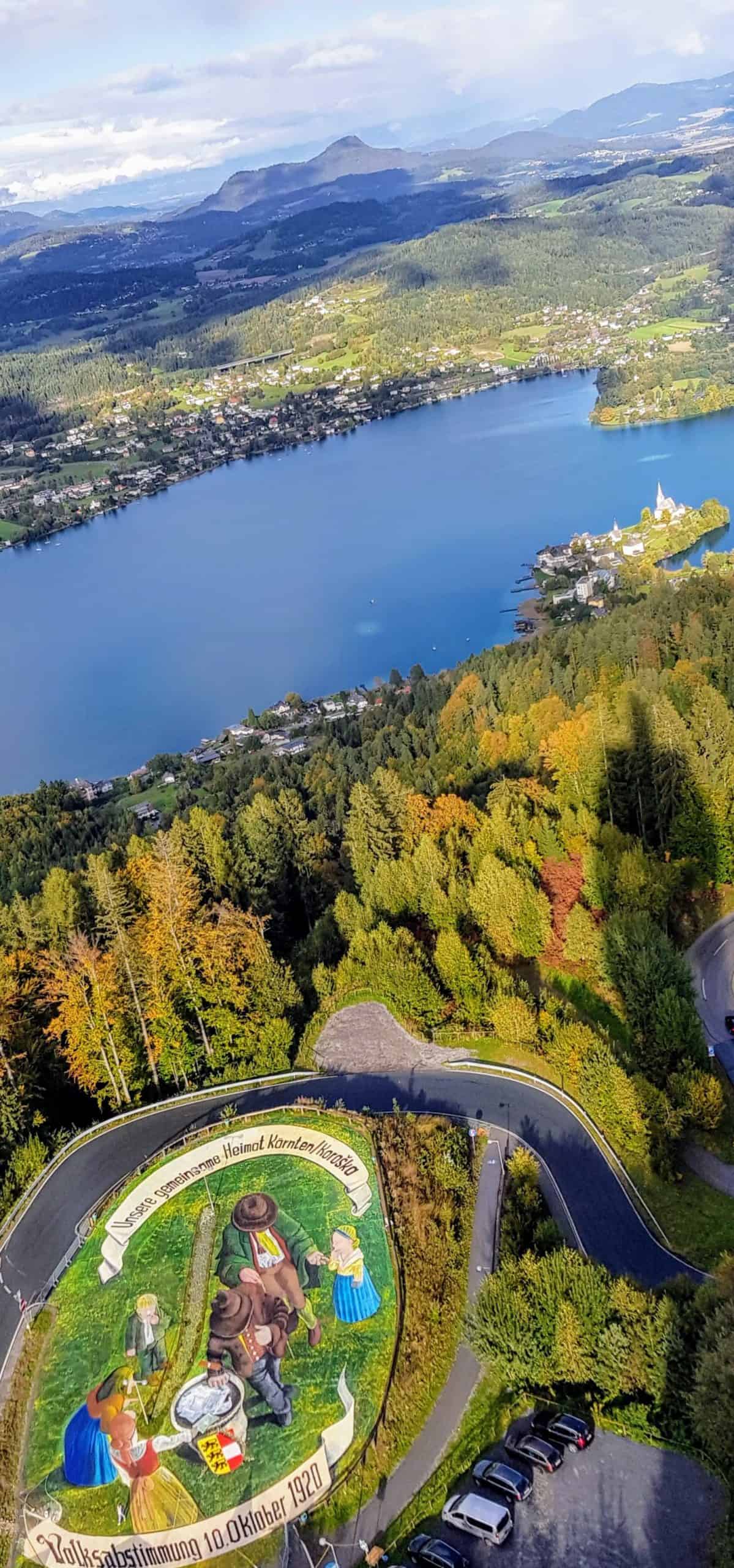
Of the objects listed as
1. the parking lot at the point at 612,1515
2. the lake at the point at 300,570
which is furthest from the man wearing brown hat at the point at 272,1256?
the lake at the point at 300,570

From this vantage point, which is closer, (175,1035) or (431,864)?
(175,1035)

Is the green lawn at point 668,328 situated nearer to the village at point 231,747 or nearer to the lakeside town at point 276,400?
the lakeside town at point 276,400

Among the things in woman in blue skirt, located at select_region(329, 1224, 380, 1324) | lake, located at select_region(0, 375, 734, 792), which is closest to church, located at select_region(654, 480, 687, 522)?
lake, located at select_region(0, 375, 734, 792)

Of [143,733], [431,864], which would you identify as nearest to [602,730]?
[431,864]

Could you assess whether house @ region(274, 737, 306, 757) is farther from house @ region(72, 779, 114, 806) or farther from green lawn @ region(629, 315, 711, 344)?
green lawn @ region(629, 315, 711, 344)

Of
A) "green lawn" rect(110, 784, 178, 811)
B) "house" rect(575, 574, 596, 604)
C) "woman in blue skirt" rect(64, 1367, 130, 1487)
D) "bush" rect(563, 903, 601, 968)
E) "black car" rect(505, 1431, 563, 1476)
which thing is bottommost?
"black car" rect(505, 1431, 563, 1476)

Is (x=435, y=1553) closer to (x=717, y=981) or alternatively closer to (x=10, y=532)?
(x=717, y=981)

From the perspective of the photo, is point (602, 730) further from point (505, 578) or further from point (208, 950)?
point (505, 578)
